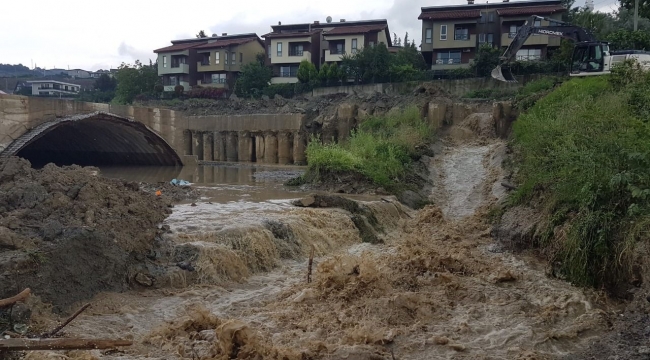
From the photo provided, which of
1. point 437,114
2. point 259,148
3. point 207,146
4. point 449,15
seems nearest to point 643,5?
point 437,114

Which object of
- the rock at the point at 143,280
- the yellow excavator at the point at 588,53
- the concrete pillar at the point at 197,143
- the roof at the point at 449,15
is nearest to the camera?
the rock at the point at 143,280

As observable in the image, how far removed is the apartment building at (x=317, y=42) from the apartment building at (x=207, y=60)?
3.48 metres

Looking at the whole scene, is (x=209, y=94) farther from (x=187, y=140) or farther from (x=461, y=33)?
(x=461, y=33)

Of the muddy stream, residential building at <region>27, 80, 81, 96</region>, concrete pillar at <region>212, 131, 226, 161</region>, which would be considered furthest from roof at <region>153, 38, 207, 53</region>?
the muddy stream

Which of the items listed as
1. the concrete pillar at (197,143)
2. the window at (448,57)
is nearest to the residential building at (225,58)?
the concrete pillar at (197,143)

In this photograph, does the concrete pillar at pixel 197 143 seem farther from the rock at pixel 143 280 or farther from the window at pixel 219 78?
the rock at pixel 143 280

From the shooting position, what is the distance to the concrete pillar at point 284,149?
35.1 metres

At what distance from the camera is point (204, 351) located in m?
7.38

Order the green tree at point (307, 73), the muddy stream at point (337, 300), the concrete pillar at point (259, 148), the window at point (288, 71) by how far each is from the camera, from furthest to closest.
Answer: the window at point (288, 71) < the green tree at point (307, 73) < the concrete pillar at point (259, 148) < the muddy stream at point (337, 300)

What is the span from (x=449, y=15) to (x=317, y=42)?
48.0 ft

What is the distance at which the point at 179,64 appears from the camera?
58750 mm

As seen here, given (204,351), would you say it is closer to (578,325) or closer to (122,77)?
(578,325)

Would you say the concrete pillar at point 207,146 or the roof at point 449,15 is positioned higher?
the roof at point 449,15

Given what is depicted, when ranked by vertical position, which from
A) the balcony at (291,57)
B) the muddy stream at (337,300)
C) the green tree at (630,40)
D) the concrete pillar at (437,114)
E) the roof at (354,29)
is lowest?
the muddy stream at (337,300)
